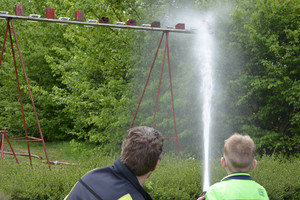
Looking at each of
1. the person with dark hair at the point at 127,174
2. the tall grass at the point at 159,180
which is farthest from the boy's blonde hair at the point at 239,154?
the tall grass at the point at 159,180

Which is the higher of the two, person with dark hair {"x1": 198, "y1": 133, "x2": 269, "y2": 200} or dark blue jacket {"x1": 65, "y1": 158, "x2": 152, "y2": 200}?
dark blue jacket {"x1": 65, "y1": 158, "x2": 152, "y2": 200}

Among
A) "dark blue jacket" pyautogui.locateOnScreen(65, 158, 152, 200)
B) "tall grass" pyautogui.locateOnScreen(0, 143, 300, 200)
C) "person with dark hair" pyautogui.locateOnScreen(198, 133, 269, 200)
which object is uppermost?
"dark blue jacket" pyautogui.locateOnScreen(65, 158, 152, 200)

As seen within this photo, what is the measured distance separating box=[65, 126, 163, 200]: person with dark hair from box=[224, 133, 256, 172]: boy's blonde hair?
76cm

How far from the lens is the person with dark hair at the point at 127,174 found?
1728 millimetres

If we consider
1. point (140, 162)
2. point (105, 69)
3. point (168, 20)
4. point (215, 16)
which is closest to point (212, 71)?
point (215, 16)

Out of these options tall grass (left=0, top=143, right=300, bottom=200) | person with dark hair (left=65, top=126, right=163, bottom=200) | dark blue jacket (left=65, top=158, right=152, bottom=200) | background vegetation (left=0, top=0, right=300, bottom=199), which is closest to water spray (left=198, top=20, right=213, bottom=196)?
background vegetation (left=0, top=0, right=300, bottom=199)

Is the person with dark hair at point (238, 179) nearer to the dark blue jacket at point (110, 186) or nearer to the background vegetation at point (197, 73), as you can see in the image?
the dark blue jacket at point (110, 186)

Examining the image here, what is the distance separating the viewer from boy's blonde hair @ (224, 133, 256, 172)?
2.42 meters

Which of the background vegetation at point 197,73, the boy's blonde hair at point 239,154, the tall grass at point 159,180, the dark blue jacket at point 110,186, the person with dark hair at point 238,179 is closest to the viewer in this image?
the dark blue jacket at point 110,186

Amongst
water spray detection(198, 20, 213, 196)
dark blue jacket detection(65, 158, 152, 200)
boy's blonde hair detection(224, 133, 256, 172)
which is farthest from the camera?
water spray detection(198, 20, 213, 196)

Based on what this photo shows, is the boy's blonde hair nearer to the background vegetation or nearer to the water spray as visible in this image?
the background vegetation

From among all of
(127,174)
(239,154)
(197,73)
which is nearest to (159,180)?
(239,154)

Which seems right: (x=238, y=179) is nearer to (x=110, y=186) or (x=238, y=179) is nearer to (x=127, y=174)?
(x=127, y=174)

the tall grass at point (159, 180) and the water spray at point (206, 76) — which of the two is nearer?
the tall grass at point (159, 180)
